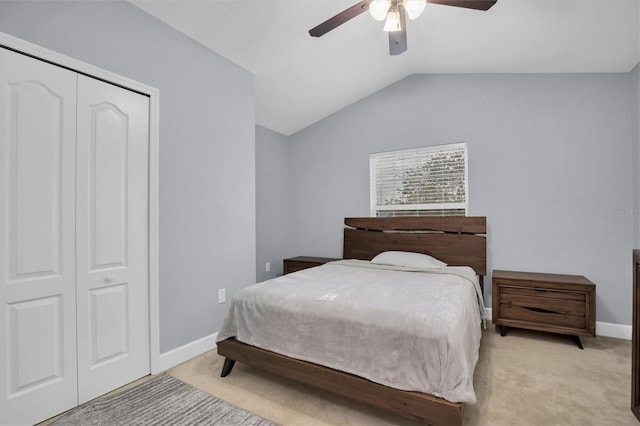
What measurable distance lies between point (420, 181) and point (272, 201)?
1.98 meters

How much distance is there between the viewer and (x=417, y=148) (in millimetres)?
3672

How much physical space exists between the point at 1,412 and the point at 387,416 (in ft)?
6.72

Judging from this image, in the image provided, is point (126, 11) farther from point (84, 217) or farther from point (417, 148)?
point (417, 148)

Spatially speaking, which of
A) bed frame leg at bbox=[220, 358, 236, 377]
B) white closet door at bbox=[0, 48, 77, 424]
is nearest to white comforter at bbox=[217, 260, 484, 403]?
bed frame leg at bbox=[220, 358, 236, 377]

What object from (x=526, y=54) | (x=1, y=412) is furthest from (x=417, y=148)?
(x=1, y=412)

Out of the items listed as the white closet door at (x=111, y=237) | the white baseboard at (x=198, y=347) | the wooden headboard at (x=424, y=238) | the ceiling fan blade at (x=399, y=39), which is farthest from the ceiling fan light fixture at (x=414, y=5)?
the white baseboard at (x=198, y=347)

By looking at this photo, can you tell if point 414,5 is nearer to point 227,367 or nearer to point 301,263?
point 227,367

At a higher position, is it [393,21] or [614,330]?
[393,21]

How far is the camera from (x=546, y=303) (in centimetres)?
268

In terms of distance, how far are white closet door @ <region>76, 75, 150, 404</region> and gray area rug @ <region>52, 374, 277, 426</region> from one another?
0.16m

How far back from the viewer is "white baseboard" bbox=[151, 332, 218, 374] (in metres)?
2.30

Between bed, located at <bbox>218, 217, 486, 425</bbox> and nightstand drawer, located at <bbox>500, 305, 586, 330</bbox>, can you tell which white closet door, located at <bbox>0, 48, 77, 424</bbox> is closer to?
bed, located at <bbox>218, 217, 486, 425</bbox>

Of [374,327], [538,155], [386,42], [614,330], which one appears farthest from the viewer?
[538,155]

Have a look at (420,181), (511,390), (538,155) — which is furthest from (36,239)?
(538,155)
